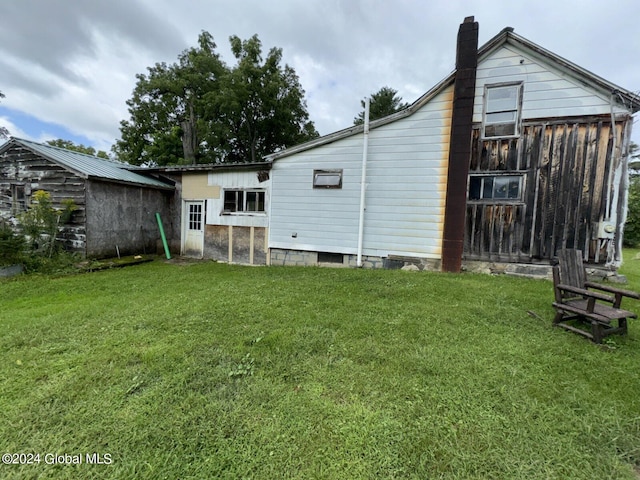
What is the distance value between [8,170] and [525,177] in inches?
623

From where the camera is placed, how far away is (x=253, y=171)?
8.58 m

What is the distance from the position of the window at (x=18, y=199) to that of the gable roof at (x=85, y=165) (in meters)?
1.30

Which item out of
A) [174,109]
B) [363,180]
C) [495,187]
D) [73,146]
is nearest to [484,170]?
[495,187]

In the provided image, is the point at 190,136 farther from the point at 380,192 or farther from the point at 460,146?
the point at 460,146

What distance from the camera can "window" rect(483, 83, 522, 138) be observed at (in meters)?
6.41

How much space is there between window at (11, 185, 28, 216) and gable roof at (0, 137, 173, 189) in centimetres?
130

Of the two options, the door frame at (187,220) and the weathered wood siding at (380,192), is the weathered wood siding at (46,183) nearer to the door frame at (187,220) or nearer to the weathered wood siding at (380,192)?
the door frame at (187,220)

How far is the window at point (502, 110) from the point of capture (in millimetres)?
6406

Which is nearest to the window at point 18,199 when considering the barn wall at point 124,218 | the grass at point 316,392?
the barn wall at point 124,218

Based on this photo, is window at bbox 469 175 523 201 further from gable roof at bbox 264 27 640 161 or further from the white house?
gable roof at bbox 264 27 640 161

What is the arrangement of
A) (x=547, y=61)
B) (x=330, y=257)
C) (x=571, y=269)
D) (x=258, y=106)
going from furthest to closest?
1. (x=258, y=106)
2. (x=330, y=257)
3. (x=547, y=61)
4. (x=571, y=269)

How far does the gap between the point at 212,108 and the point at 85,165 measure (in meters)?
11.5

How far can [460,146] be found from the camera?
661cm

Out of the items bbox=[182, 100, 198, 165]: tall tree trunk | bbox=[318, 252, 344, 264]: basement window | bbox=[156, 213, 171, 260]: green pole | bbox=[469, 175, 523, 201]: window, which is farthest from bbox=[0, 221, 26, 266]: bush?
bbox=[182, 100, 198, 165]: tall tree trunk
